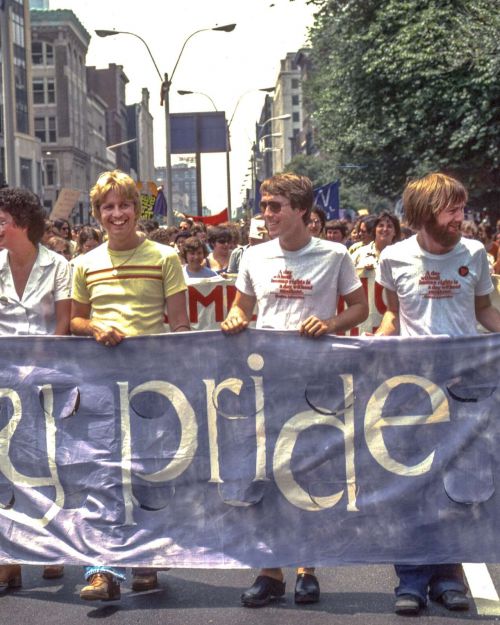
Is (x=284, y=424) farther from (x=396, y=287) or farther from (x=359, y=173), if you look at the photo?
(x=359, y=173)

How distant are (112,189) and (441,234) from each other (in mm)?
1450

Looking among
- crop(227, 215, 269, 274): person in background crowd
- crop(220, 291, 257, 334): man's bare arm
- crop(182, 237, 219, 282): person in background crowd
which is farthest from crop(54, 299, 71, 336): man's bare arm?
crop(182, 237, 219, 282): person in background crowd

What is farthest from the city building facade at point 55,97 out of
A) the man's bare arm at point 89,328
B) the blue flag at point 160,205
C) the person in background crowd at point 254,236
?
the man's bare arm at point 89,328

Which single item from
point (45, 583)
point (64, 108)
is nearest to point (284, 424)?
point (45, 583)

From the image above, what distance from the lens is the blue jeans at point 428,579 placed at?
561cm

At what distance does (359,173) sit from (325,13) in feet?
16.9

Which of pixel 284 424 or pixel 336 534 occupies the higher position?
pixel 284 424

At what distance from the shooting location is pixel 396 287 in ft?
19.2

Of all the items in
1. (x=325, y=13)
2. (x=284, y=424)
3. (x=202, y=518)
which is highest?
(x=325, y=13)

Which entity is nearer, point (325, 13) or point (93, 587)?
point (93, 587)

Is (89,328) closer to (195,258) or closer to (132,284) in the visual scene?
(132,284)

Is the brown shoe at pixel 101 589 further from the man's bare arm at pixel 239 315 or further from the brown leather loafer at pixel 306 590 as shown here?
the man's bare arm at pixel 239 315

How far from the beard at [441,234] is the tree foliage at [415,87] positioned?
24041 millimetres

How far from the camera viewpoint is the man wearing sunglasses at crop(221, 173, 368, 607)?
583 cm
